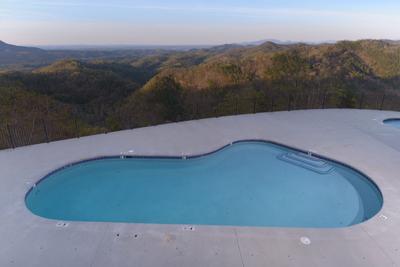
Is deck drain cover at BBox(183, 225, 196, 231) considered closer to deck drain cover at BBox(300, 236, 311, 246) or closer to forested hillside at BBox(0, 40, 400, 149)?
deck drain cover at BBox(300, 236, 311, 246)

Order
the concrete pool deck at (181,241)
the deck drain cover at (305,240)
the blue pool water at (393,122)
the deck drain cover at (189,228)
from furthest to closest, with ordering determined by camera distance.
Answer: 1. the blue pool water at (393,122)
2. the deck drain cover at (189,228)
3. the deck drain cover at (305,240)
4. the concrete pool deck at (181,241)

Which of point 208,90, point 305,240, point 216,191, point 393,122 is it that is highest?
point 305,240

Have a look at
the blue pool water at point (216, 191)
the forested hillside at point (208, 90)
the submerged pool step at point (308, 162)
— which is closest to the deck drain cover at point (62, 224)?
the blue pool water at point (216, 191)

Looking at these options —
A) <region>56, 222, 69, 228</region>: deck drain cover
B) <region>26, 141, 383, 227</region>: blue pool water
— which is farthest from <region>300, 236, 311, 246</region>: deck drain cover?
<region>56, 222, 69, 228</region>: deck drain cover

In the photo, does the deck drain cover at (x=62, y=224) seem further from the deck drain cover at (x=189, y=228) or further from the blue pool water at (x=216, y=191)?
the deck drain cover at (x=189, y=228)

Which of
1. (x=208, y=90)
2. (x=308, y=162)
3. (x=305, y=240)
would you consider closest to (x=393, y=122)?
(x=308, y=162)

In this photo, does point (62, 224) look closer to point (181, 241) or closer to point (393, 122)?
point (181, 241)
